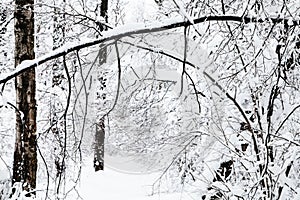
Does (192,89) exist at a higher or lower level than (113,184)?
higher

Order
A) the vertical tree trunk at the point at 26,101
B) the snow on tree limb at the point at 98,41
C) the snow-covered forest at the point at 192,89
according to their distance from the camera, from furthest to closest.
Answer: the vertical tree trunk at the point at 26,101
the snow-covered forest at the point at 192,89
the snow on tree limb at the point at 98,41

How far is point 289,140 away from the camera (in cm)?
312

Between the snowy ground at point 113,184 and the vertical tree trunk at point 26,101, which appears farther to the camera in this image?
the snowy ground at point 113,184

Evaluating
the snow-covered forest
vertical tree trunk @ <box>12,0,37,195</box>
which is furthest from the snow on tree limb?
vertical tree trunk @ <box>12,0,37,195</box>

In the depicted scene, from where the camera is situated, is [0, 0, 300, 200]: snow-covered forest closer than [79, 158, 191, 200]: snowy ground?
Yes

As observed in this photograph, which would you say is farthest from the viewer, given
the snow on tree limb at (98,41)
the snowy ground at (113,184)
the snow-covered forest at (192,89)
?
the snowy ground at (113,184)

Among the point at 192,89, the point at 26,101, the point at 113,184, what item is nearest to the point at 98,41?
the point at 192,89

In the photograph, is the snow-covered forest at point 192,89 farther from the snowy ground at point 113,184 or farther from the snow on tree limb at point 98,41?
the snowy ground at point 113,184

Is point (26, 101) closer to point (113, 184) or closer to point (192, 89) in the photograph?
point (192, 89)

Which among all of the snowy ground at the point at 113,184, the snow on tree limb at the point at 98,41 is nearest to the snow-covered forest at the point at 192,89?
the snow on tree limb at the point at 98,41

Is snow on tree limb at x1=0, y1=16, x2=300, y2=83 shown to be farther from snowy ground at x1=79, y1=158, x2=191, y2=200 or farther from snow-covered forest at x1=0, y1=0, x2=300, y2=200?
snowy ground at x1=79, y1=158, x2=191, y2=200

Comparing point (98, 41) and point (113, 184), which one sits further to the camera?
point (113, 184)

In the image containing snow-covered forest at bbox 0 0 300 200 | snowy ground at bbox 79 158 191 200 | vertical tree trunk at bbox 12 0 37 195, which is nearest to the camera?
snow-covered forest at bbox 0 0 300 200

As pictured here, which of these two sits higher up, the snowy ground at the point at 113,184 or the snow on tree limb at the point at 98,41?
the snow on tree limb at the point at 98,41
